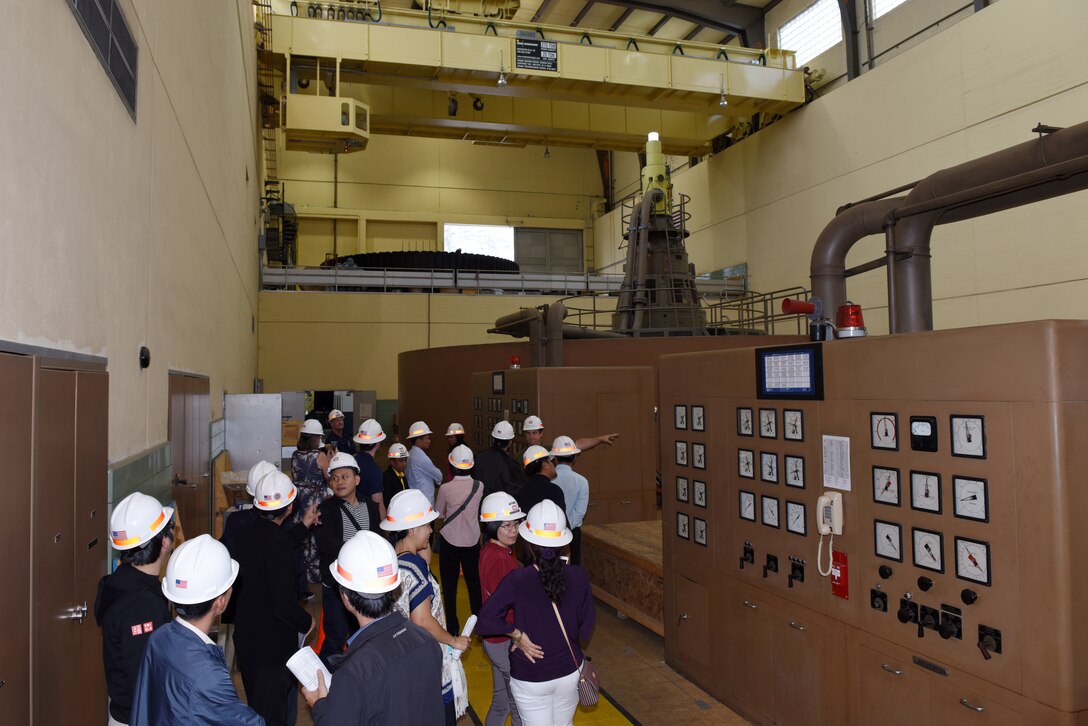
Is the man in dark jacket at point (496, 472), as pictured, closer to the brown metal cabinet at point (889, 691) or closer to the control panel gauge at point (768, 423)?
the control panel gauge at point (768, 423)

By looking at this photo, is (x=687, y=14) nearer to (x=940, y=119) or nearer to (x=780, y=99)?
(x=780, y=99)

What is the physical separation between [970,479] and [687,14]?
19369mm

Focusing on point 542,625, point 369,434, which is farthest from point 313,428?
point 542,625

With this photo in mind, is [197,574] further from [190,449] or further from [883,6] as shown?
[883,6]

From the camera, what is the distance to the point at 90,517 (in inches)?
134

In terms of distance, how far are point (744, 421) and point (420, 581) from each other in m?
3.13

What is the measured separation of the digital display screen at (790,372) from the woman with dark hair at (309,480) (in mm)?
3581

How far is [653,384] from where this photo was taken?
1138cm

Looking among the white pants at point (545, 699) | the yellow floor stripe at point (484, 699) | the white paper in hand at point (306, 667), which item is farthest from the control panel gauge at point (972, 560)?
the white paper in hand at point (306, 667)

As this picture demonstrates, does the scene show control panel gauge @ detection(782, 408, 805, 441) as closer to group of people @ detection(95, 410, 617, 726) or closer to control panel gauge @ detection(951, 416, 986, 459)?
control panel gauge @ detection(951, 416, 986, 459)

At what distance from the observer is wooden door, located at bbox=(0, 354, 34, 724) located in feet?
7.73

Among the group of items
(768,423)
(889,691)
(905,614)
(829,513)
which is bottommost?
(889,691)

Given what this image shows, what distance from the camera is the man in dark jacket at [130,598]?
10.0 ft

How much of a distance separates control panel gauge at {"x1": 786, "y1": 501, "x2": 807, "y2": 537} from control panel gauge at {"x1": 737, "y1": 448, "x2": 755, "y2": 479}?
18.0 inches
